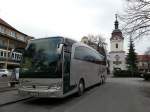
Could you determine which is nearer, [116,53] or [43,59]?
[43,59]

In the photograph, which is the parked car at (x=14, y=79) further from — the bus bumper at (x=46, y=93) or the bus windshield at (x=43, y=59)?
the bus bumper at (x=46, y=93)

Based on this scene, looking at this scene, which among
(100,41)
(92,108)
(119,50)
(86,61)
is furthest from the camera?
(119,50)

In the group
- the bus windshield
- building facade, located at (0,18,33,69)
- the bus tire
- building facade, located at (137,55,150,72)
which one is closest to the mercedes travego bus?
the bus windshield

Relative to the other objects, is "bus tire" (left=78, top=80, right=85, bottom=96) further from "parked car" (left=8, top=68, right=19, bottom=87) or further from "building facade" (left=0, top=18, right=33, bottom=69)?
"building facade" (left=0, top=18, right=33, bottom=69)

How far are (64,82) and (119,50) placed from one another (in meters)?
85.6

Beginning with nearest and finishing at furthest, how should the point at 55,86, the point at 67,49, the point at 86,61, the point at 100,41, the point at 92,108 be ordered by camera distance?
the point at 92,108 → the point at 55,86 → the point at 67,49 → the point at 86,61 → the point at 100,41

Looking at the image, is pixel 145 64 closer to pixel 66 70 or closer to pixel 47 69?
pixel 66 70

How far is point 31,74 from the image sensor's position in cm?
1095

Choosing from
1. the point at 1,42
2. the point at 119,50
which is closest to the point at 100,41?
the point at 119,50

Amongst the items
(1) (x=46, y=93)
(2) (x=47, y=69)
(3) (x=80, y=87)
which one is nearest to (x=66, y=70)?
(2) (x=47, y=69)

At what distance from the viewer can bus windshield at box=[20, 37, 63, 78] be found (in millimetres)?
10781

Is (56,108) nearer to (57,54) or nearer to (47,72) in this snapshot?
(47,72)

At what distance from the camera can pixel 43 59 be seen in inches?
435

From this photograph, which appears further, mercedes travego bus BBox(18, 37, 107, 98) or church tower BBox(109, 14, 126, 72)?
church tower BBox(109, 14, 126, 72)
